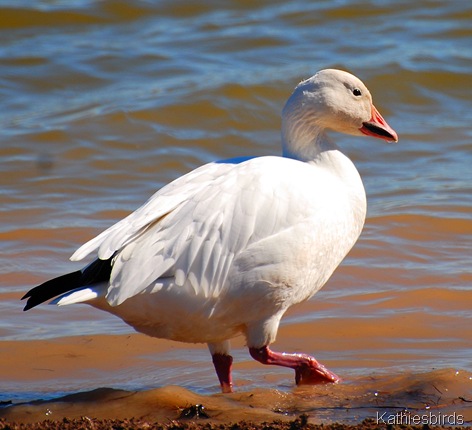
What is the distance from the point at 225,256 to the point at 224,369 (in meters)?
0.75

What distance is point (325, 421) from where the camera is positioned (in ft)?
15.5

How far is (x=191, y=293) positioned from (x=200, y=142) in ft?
17.9

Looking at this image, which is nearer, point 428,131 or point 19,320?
point 19,320

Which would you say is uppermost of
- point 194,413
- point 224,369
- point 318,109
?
point 318,109

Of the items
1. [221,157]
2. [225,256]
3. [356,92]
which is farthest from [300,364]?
[221,157]

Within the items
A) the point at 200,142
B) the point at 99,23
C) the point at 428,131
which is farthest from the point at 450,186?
the point at 99,23

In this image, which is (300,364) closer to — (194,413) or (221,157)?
(194,413)

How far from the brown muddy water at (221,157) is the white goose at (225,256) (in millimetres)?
357

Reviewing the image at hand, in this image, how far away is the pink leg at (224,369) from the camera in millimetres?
5344

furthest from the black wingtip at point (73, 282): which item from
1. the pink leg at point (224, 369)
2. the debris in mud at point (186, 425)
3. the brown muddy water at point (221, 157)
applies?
the pink leg at point (224, 369)

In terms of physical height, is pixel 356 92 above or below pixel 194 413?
above

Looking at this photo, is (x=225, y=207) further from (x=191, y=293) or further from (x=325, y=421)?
(x=325, y=421)

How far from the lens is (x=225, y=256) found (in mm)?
5039

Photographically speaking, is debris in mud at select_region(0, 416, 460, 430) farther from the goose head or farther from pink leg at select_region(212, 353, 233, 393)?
the goose head
